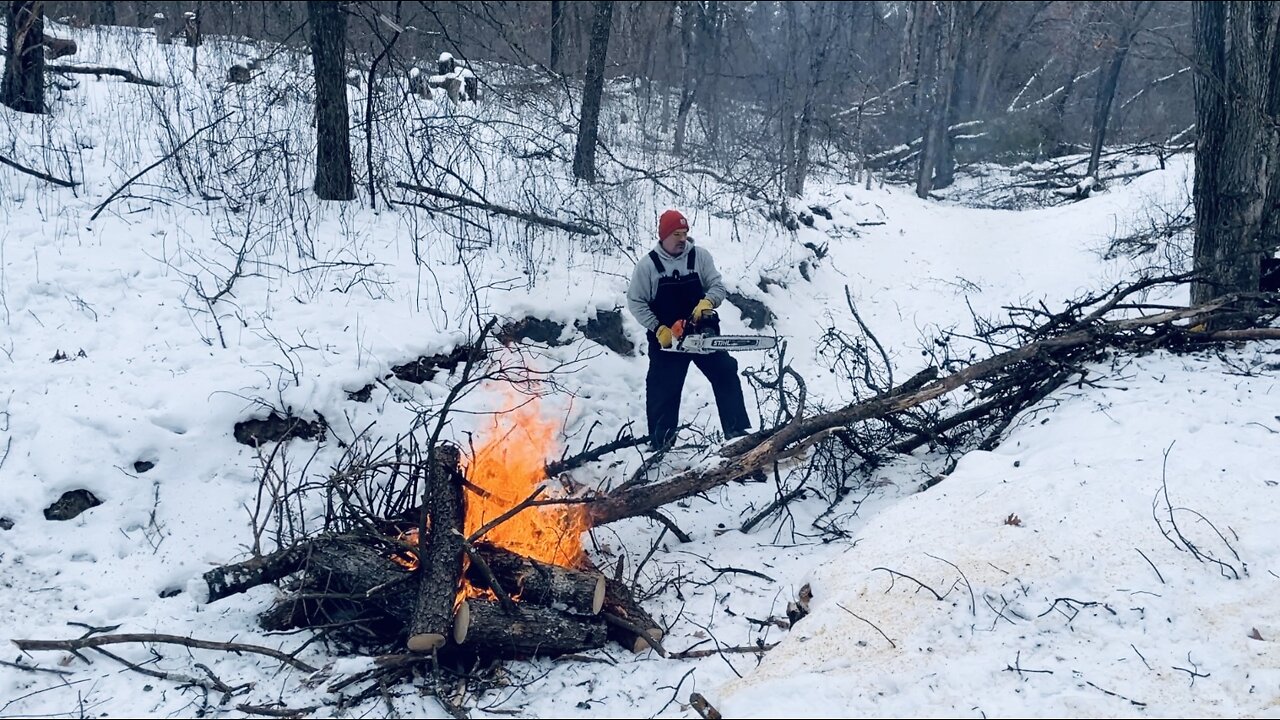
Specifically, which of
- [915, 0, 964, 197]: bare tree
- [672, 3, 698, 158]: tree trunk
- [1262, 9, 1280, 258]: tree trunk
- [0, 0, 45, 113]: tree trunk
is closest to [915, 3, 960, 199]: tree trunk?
[915, 0, 964, 197]: bare tree

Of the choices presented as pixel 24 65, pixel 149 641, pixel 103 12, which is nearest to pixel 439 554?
pixel 149 641

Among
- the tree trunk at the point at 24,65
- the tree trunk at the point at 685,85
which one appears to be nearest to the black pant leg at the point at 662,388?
the tree trunk at the point at 24,65

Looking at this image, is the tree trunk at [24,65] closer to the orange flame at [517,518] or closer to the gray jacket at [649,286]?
the gray jacket at [649,286]

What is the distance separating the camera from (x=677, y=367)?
666 cm

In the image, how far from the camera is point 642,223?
10.4 m

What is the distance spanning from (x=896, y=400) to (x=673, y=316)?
1.90 meters

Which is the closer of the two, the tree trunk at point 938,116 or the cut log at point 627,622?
the cut log at point 627,622

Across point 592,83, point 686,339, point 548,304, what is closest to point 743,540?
point 686,339

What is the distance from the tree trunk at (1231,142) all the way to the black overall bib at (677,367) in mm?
4039

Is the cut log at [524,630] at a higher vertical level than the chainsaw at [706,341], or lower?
lower

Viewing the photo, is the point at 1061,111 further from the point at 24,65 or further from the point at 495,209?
the point at 24,65

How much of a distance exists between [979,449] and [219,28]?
13840mm

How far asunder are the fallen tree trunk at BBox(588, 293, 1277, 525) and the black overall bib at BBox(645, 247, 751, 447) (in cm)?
106

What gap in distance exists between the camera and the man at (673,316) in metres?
6.55
